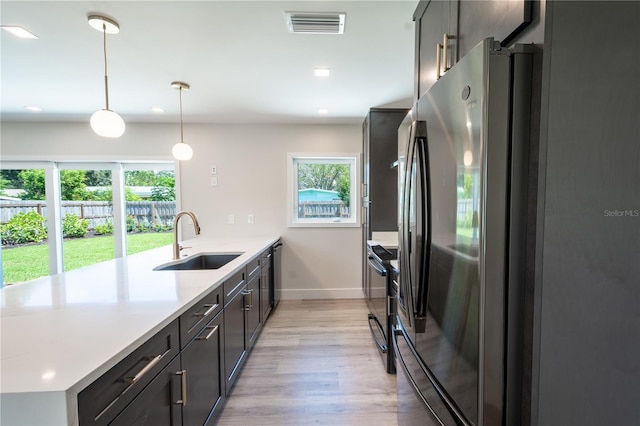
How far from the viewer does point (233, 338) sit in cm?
184

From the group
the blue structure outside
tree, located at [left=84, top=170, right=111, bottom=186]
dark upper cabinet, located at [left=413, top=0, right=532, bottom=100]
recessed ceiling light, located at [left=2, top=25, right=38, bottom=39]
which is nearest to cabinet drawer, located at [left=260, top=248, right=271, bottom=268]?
the blue structure outside

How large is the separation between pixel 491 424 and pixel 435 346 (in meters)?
0.26

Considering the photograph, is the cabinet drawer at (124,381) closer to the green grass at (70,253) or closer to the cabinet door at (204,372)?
the cabinet door at (204,372)

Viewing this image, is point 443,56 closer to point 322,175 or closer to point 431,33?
point 431,33

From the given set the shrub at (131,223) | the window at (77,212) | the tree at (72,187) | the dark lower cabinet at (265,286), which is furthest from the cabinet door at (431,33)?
the tree at (72,187)

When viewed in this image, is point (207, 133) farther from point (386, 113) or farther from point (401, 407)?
point (401, 407)

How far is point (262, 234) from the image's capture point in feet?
12.5

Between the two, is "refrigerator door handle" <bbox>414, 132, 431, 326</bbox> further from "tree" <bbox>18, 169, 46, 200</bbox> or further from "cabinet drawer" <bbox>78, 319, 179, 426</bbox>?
"tree" <bbox>18, 169, 46, 200</bbox>

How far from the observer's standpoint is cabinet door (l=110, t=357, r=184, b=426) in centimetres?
85

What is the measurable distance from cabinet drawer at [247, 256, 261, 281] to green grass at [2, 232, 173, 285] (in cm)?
201

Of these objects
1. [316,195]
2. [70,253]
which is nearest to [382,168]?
[316,195]

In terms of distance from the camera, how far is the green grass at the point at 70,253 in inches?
144

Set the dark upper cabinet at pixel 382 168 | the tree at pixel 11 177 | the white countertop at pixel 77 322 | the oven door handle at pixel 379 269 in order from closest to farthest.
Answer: the white countertop at pixel 77 322 → the oven door handle at pixel 379 269 → the dark upper cabinet at pixel 382 168 → the tree at pixel 11 177

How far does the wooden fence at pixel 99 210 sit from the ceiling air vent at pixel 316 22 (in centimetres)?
306
